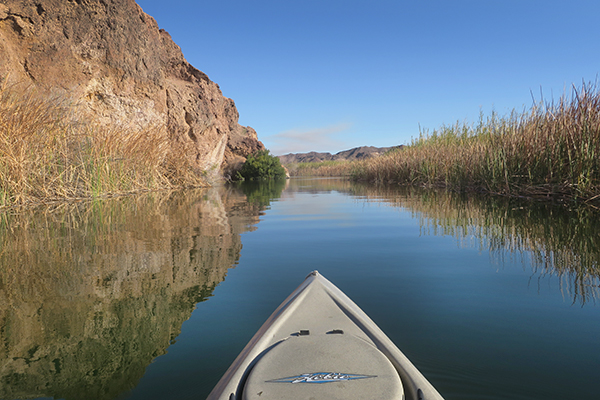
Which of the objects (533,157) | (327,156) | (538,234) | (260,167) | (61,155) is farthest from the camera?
(327,156)

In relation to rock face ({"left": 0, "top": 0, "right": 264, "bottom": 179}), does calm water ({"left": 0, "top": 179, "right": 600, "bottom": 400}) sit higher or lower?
lower

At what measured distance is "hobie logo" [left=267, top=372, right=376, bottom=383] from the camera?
32.2 inches

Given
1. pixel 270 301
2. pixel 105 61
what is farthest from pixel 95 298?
pixel 105 61

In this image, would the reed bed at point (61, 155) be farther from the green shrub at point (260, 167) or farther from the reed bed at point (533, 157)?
the green shrub at point (260, 167)

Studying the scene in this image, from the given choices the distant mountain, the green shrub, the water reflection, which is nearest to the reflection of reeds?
the water reflection

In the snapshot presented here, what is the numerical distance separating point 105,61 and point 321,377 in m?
13.2

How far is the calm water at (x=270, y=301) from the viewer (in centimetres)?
109

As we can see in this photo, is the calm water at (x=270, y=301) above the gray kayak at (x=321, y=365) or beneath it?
beneath

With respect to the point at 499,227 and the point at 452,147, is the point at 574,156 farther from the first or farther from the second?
the point at 452,147

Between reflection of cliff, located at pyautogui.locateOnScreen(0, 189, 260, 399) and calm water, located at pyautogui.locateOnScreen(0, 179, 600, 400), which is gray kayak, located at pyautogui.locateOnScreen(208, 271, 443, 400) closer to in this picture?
calm water, located at pyautogui.locateOnScreen(0, 179, 600, 400)

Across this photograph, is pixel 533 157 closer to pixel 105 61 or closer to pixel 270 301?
pixel 270 301

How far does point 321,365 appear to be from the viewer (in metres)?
0.88

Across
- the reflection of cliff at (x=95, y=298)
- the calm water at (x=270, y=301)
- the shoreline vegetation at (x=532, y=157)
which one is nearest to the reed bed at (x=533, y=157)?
the shoreline vegetation at (x=532, y=157)

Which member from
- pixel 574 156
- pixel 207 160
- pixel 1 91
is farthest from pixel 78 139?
pixel 207 160
